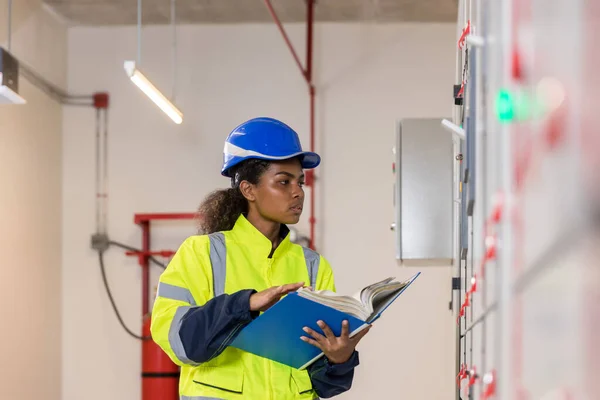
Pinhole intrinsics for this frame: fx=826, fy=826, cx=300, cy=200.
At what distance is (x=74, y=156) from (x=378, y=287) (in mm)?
5125

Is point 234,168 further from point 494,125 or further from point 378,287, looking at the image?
point 494,125

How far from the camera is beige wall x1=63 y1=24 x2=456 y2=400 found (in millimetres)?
6559

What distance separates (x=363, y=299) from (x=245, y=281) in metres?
0.44

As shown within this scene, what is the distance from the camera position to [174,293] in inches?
86.7

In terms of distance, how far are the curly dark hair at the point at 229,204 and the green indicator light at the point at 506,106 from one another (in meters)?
1.49

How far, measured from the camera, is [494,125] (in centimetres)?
125

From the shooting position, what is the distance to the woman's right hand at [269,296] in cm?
200

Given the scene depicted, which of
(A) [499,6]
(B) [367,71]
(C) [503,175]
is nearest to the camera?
(C) [503,175]

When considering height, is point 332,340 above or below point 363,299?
below

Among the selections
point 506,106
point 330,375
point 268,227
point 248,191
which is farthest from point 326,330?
point 506,106

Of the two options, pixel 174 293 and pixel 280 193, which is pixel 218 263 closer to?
pixel 174 293

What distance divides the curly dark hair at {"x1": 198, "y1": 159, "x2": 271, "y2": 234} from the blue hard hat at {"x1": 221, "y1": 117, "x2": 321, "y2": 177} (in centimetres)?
4

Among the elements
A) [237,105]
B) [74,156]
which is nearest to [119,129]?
[74,156]

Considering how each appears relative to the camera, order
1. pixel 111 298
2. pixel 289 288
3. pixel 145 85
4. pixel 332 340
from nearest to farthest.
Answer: pixel 289 288
pixel 332 340
pixel 145 85
pixel 111 298
